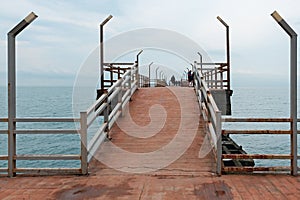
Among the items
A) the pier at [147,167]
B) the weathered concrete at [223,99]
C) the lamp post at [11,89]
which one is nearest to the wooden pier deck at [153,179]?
the pier at [147,167]

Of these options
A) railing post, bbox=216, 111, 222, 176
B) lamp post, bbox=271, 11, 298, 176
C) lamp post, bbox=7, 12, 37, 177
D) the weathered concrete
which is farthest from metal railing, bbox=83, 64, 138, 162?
the weathered concrete

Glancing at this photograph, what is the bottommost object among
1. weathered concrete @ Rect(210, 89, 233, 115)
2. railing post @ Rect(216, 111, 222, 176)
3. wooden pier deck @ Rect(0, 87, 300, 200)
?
wooden pier deck @ Rect(0, 87, 300, 200)

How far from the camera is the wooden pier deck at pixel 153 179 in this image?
15.1 ft

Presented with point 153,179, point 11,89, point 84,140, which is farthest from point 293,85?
point 11,89

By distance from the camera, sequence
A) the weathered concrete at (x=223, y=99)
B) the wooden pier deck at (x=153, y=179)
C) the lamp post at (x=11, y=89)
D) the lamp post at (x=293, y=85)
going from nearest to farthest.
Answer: the wooden pier deck at (x=153, y=179), the lamp post at (x=293, y=85), the lamp post at (x=11, y=89), the weathered concrete at (x=223, y=99)

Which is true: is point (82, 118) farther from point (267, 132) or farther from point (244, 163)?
point (244, 163)

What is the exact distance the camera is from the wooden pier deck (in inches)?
181

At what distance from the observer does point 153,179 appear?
5.32m

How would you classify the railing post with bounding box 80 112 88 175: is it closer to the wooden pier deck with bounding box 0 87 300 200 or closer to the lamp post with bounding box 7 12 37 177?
the wooden pier deck with bounding box 0 87 300 200

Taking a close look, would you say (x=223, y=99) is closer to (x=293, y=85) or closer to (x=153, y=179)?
(x=293, y=85)

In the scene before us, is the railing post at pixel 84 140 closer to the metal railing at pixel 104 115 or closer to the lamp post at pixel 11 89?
the metal railing at pixel 104 115

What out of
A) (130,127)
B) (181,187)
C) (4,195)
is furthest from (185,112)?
(4,195)

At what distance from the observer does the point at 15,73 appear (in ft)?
18.7

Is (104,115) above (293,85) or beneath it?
beneath
